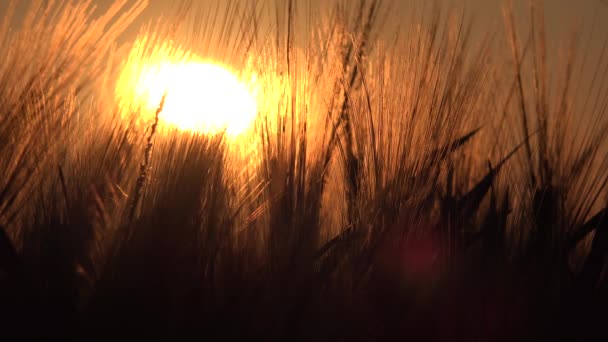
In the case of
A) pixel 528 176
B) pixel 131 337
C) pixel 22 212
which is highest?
pixel 528 176

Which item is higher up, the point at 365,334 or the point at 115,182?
the point at 115,182

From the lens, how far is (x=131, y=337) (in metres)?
0.81

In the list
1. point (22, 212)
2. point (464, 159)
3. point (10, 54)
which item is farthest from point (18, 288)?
point (464, 159)

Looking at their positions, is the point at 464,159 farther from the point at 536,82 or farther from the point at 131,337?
the point at 131,337

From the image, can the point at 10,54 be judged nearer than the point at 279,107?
Yes

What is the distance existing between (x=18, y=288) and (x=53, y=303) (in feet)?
0.15

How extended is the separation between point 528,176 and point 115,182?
24.2 inches

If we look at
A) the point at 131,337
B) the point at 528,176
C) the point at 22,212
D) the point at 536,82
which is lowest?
the point at 131,337

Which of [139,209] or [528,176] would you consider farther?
[528,176]

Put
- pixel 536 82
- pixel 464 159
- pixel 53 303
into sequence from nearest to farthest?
pixel 53 303
pixel 536 82
pixel 464 159

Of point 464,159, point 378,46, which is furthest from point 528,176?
point 378,46

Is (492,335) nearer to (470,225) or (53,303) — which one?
(470,225)

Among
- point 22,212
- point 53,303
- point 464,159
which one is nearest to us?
point 53,303

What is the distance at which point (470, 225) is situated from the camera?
1031 mm
